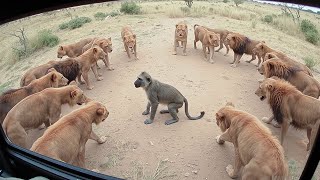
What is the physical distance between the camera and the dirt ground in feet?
18.4

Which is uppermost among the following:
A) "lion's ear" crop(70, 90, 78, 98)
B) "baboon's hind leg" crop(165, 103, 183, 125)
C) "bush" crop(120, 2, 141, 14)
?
"lion's ear" crop(70, 90, 78, 98)

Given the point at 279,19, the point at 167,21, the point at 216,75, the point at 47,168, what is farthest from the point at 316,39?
the point at 47,168

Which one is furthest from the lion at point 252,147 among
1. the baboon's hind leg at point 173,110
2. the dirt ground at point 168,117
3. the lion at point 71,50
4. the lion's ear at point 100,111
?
the lion at point 71,50

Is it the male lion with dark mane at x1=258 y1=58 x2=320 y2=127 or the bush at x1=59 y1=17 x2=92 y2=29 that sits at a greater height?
the male lion with dark mane at x1=258 y1=58 x2=320 y2=127

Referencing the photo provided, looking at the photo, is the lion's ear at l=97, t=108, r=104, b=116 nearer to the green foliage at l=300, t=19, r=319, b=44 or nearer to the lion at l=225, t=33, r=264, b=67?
the lion at l=225, t=33, r=264, b=67

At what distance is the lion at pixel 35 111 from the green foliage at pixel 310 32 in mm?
11758

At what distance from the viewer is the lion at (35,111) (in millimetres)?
5340

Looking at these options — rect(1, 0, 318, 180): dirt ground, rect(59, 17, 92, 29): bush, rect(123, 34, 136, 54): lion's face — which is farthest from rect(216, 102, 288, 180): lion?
rect(59, 17, 92, 29): bush

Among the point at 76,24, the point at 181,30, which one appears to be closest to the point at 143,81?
the point at 181,30

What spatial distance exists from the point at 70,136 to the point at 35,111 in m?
1.25

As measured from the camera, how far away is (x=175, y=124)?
6742 mm

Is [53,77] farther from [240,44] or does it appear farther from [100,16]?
[100,16]

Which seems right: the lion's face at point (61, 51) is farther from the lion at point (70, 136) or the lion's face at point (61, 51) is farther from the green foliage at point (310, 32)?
the green foliage at point (310, 32)

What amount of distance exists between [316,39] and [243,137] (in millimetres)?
11778
